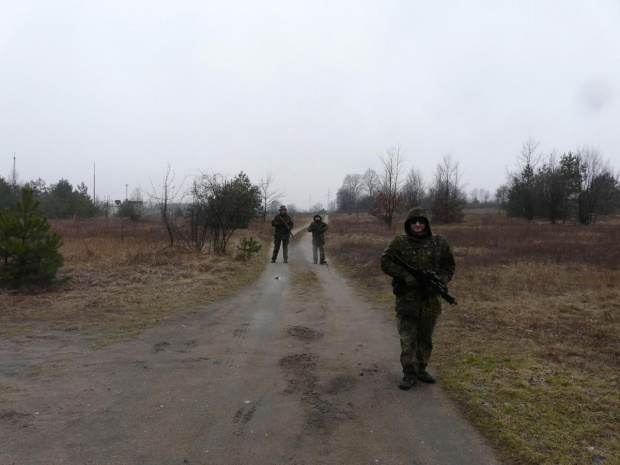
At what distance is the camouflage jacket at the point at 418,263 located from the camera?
4.53 meters

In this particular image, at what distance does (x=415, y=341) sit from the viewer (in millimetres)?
4605

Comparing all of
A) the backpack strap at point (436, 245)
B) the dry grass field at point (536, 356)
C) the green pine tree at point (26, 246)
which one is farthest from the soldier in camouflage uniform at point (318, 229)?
the backpack strap at point (436, 245)

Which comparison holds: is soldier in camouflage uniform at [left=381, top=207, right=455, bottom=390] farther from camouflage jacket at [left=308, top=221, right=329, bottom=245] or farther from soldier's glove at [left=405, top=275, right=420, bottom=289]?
camouflage jacket at [left=308, top=221, right=329, bottom=245]

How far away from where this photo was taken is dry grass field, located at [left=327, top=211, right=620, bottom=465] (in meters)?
3.42

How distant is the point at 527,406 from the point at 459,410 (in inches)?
25.4

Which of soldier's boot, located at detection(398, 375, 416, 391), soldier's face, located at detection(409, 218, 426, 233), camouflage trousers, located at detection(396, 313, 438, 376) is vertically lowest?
soldier's boot, located at detection(398, 375, 416, 391)

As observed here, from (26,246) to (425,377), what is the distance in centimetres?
853

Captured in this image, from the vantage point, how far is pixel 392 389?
4.48m

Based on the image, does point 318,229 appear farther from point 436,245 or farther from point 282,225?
point 436,245

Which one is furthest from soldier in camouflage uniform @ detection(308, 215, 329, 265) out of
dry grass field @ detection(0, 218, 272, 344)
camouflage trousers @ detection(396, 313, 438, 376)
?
camouflage trousers @ detection(396, 313, 438, 376)

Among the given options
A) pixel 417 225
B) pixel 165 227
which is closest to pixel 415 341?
pixel 417 225

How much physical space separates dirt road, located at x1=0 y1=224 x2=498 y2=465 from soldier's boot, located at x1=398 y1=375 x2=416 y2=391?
0.08 m

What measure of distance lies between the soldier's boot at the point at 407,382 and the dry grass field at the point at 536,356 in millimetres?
380

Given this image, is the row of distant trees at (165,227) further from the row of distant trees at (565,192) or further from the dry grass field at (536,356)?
the row of distant trees at (565,192)
